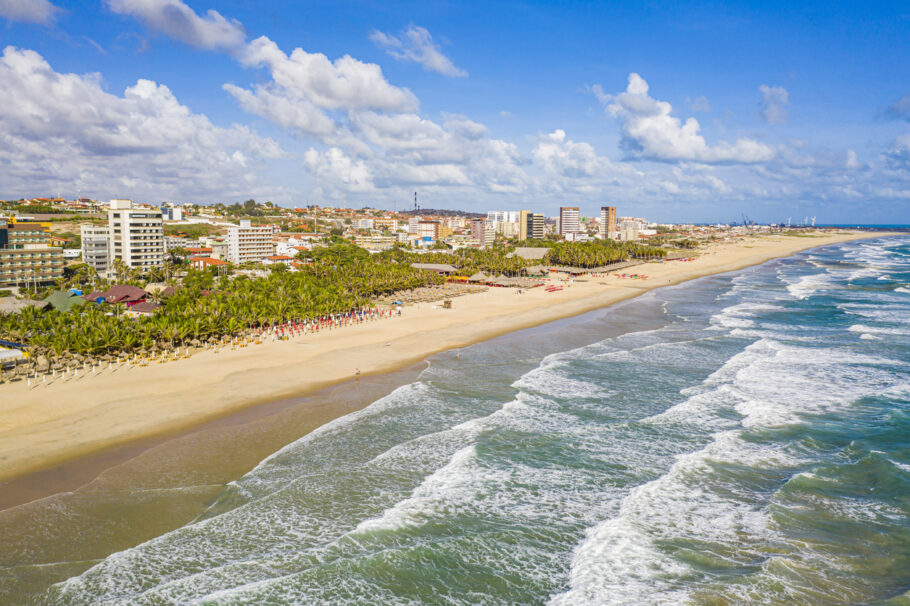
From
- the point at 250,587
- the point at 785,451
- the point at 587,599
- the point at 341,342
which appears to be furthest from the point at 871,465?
the point at 341,342

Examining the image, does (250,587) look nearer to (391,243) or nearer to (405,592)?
(405,592)

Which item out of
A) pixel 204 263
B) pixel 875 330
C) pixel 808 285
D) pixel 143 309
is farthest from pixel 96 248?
pixel 808 285

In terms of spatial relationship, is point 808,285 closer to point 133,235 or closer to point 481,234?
point 133,235

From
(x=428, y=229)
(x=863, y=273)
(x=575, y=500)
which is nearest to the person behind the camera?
(x=575, y=500)

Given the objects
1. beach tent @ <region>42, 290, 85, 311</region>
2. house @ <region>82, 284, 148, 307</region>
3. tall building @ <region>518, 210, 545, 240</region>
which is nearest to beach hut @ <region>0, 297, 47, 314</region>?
beach tent @ <region>42, 290, 85, 311</region>

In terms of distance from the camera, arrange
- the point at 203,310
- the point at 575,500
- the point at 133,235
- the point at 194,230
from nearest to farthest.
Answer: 1. the point at 575,500
2. the point at 203,310
3. the point at 133,235
4. the point at 194,230

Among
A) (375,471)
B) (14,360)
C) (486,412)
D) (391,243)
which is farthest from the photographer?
(391,243)

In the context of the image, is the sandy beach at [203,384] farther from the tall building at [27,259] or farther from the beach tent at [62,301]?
the tall building at [27,259]
